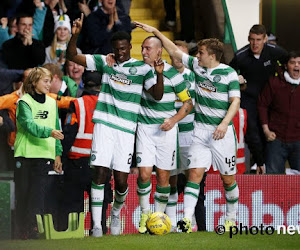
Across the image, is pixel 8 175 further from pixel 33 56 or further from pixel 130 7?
pixel 130 7

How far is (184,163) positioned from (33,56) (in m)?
2.91

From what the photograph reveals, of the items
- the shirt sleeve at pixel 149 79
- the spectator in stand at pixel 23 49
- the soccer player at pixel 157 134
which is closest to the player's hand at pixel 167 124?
the soccer player at pixel 157 134

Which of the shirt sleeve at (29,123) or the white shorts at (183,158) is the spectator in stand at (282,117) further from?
the shirt sleeve at (29,123)

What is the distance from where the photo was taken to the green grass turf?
12.2 metres

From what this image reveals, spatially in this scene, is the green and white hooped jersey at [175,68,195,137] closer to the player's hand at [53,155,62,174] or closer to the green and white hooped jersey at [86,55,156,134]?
the green and white hooped jersey at [86,55,156,134]

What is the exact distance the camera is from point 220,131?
13.3 metres

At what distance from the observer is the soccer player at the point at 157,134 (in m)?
13.6

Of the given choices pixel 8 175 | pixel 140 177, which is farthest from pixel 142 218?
pixel 8 175

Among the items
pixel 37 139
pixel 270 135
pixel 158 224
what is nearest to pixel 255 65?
pixel 270 135

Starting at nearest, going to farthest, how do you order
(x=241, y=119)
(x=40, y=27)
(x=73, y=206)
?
(x=73, y=206) → (x=241, y=119) → (x=40, y=27)

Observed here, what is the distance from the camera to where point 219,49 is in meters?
13.8

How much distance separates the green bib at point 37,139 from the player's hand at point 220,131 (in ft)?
5.97

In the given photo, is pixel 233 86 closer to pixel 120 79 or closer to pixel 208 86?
pixel 208 86

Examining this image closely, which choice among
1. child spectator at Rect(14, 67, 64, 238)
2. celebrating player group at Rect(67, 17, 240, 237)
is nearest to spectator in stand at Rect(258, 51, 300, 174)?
celebrating player group at Rect(67, 17, 240, 237)
